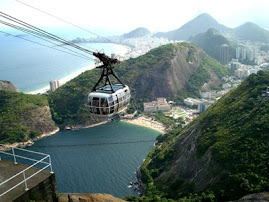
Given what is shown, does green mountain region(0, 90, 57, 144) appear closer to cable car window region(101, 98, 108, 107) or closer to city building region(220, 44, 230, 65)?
cable car window region(101, 98, 108, 107)

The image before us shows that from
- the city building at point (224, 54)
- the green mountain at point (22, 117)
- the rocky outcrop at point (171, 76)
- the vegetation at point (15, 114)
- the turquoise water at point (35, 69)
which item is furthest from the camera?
the city building at point (224, 54)

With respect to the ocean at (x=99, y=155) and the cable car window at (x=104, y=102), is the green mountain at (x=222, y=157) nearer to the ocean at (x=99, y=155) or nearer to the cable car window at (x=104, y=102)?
the ocean at (x=99, y=155)

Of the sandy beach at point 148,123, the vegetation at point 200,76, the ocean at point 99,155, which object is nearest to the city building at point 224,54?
the vegetation at point 200,76

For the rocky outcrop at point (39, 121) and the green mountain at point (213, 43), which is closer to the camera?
the rocky outcrop at point (39, 121)

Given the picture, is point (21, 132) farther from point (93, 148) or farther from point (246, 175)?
point (246, 175)

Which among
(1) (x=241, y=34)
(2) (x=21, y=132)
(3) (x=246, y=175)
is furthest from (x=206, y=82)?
(1) (x=241, y=34)

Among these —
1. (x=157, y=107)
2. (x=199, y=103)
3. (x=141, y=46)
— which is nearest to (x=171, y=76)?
(x=199, y=103)

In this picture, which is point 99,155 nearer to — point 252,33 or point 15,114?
point 15,114
